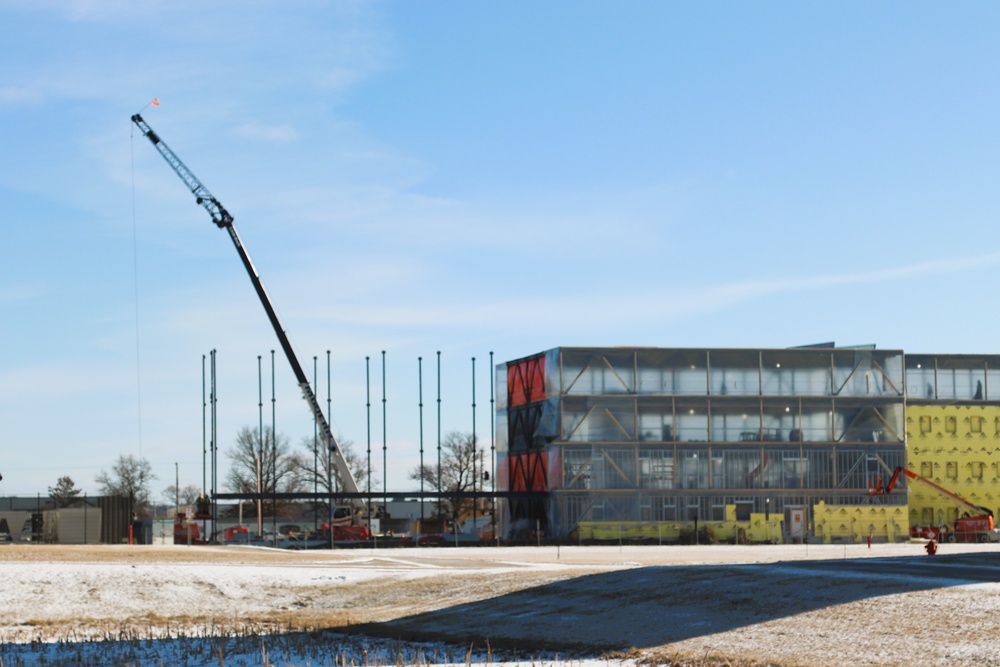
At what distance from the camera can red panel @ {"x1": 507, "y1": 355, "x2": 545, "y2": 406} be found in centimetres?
9588

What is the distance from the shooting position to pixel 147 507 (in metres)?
184

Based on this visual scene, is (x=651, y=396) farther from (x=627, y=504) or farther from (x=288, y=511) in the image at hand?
(x=288, y=511)

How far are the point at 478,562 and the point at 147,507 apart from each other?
136608 millimetres

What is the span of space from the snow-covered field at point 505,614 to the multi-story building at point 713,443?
154 ft

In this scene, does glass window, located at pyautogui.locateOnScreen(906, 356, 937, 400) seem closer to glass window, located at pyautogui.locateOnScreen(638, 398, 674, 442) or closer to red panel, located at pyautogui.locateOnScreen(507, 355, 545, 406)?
glass window, located at pyautogui.locateOnScreen(638, 398, 674, 442)

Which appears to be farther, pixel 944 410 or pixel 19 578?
pixel 944 410

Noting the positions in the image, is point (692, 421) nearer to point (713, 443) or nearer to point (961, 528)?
point (713, 443)

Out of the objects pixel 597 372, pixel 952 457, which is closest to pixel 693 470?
pixel 597 372

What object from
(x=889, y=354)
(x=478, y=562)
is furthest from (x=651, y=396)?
(x=478, y=562)

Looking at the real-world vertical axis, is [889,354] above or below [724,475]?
above

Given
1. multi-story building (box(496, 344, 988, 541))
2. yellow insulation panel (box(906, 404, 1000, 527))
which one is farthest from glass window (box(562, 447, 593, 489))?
yellow insulation panel (box(906, 404, 1000, 527))

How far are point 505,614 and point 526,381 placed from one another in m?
65.0

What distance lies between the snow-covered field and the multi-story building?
154ft

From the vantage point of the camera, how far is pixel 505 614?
3356 cm
